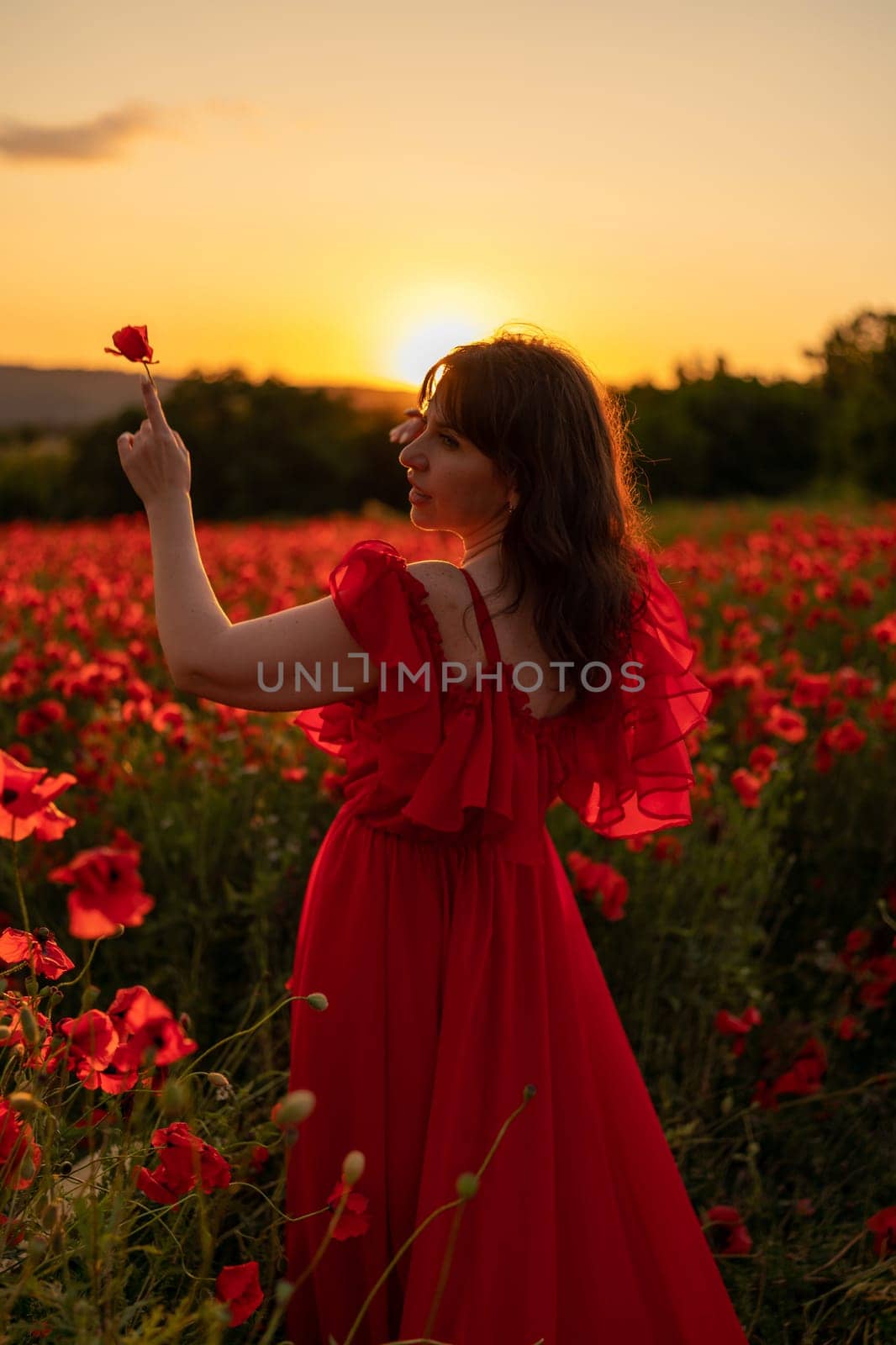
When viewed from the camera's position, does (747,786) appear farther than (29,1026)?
Yes

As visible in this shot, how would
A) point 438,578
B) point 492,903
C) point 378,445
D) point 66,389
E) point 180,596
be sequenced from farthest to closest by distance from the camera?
point 378,445, point 66,389, point 492,903, point 438,578, point 180,596

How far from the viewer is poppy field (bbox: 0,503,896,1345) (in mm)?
1312

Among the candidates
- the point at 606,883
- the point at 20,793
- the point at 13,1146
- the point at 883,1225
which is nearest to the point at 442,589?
the point at 20,793

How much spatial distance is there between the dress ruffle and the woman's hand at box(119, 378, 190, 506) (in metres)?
0.26

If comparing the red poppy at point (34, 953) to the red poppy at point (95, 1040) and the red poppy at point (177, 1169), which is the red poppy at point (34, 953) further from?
the red poppy at point (177, 1169)

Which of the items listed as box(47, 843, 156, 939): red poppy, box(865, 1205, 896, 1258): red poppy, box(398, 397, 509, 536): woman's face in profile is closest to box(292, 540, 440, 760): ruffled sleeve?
box(398, 397, 509, 536): woman's face in profile

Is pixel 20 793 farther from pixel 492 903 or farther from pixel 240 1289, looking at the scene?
pixel 492 903

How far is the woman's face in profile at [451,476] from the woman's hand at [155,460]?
12.8 inches

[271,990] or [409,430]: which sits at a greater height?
[409,430]

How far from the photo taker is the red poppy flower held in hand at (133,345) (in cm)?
150

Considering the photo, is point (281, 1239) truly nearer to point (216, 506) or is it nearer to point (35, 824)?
point (35, 824)

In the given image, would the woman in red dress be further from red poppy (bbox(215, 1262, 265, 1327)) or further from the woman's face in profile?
red poppy (bbox(215, 1262, 265, 1327))

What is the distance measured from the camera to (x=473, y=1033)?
1756 mm

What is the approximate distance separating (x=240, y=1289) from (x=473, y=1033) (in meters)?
0.55
